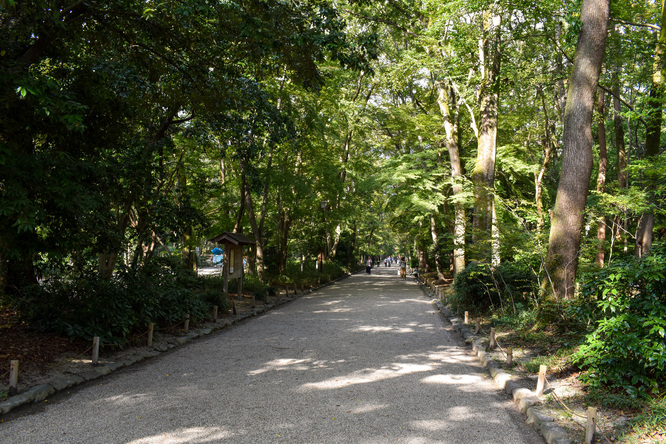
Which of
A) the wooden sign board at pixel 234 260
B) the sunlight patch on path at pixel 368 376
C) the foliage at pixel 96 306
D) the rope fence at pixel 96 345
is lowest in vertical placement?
the sunlight patch on path at pixel 368 376

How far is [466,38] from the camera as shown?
13758 millimetres

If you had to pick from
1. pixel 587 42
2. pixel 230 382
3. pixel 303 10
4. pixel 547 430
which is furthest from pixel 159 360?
pixel 587 42

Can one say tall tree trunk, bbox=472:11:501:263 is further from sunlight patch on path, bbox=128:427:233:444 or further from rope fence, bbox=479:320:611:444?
sunlight patch on path, bbox=128:427:233:444

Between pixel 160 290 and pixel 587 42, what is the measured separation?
1033 cm

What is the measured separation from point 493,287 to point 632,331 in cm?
696

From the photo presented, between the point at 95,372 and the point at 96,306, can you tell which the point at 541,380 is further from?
the point at 96,306

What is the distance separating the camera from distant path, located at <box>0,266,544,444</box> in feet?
14.4

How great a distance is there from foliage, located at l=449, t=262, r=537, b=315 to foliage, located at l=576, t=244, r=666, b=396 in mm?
5485

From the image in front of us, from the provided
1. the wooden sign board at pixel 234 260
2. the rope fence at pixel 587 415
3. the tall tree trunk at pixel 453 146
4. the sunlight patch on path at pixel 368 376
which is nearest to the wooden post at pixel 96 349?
the sunlight patch on path at pixel 368 376

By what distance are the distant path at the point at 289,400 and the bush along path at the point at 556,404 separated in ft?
0.73

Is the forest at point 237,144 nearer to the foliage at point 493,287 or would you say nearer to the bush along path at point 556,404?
the foliage at point 493,287

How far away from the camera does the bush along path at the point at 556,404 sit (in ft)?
13.2

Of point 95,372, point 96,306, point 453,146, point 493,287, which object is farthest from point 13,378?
point 453,146

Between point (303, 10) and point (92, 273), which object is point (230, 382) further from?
point (303, 10)
